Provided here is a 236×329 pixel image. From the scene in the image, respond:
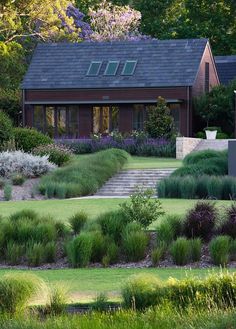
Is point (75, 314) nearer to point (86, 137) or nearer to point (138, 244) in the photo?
point (138, 244)

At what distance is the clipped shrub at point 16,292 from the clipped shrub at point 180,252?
5040mm

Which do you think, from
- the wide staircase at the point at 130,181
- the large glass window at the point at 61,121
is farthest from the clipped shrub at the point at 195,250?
the large glass window at the point at 61,121

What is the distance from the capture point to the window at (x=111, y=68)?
2037 inches

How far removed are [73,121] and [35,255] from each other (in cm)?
3477

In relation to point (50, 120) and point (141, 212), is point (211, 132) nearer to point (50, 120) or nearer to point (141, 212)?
point (50, 120)

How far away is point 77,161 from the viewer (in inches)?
1391

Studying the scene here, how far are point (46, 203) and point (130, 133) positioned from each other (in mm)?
22376

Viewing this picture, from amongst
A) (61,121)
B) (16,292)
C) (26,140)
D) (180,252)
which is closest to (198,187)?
(26,140)

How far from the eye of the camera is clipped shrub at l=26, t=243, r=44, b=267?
58.7 ft

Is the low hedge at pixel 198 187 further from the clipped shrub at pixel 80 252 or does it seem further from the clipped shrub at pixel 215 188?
the clipped shrub at pixel 80 252

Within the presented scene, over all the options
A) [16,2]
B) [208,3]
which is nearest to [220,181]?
[16,2]

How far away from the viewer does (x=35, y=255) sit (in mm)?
17922

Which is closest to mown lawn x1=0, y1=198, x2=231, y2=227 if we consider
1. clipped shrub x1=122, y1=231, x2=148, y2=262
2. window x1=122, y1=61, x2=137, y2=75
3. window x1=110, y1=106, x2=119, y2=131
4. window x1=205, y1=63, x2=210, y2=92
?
clipped shrub x1=122, y1=231, x2=148, y2=262

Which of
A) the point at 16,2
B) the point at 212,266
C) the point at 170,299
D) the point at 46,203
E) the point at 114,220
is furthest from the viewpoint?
the point at 16,2
